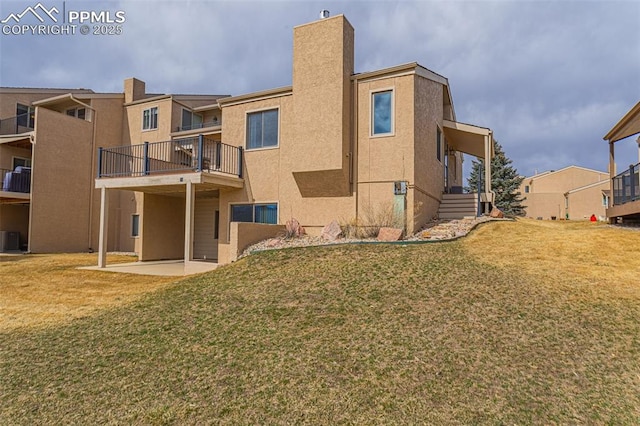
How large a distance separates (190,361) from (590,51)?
20.4 meters

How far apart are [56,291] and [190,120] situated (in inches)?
572

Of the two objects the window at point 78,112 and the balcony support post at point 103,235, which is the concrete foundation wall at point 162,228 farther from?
the window at point 78,112

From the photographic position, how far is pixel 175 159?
2100 cm

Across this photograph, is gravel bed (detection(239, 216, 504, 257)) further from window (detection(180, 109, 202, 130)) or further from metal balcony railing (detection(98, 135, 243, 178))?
window (detection(180, 109, 202, 130))

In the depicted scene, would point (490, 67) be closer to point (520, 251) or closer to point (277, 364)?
point (520, 251)

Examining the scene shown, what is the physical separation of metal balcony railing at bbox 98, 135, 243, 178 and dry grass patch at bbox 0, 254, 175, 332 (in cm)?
417

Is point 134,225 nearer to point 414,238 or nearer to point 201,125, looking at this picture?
point 201,125

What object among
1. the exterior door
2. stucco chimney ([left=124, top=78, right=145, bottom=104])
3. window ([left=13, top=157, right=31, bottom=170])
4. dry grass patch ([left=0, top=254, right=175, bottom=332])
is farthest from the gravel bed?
window ([left=13, top=157, right=31, bottom=170])

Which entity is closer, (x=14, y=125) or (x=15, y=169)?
(x=15, y=169)

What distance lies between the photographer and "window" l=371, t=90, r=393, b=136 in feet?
43.8

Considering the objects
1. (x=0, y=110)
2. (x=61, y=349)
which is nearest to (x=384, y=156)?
(x=61, y=349)

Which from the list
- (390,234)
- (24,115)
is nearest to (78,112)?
(24,115)

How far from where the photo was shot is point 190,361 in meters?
5.48

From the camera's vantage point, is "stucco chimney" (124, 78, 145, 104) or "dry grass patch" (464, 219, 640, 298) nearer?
"dry grass patch" (464, 219, 640, 298)
